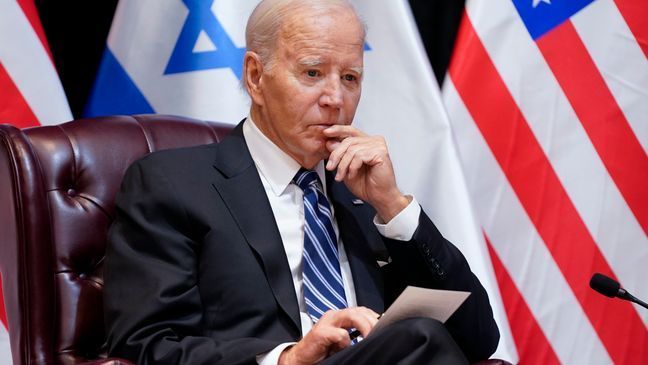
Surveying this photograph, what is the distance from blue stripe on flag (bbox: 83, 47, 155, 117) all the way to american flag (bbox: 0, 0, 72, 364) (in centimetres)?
16

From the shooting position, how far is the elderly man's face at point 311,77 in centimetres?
209

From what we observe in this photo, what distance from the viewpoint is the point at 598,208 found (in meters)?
2.89

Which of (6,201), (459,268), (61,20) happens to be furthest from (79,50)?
(459,268)

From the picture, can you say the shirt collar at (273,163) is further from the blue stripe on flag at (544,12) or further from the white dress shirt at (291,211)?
the blue stripe on flag at (544,12)

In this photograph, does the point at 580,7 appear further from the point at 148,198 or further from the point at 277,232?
the point at 148,198

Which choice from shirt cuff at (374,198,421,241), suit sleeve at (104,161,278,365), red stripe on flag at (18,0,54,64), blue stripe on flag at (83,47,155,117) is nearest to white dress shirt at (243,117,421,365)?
shirt cuff at (374,198,421,241)

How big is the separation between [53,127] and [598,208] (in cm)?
170

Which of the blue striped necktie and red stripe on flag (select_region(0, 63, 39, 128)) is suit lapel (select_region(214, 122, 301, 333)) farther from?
red stripe on flag (select_region(0, 63, 39, 128))

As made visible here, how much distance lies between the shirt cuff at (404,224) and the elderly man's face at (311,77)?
0.24 meters

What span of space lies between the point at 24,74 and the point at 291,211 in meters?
0.89

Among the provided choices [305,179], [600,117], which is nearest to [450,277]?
[305,179]

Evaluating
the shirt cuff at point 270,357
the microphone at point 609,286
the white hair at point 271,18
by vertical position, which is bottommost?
the microphone at point 609,286

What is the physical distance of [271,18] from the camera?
2.12 metres

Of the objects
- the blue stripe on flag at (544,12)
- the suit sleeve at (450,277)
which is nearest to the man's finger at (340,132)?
the suit sleeve at (450,277)
